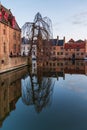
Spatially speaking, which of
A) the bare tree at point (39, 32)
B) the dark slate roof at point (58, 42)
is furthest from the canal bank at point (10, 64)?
the dark slate roof at point (58, 42)

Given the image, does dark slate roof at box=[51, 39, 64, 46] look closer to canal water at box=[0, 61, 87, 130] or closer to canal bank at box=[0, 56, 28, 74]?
canal bank at box=[0, 56, 28, 74]

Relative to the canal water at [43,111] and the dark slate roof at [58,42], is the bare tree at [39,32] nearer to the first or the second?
the canal water at [43,111]

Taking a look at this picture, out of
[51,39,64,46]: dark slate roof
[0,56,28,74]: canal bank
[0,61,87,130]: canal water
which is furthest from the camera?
[51,39,64,46]: dark slate roof

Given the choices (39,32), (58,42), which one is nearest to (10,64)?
(39,32)

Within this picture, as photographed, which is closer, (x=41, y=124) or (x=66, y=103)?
(x=41, y=124)

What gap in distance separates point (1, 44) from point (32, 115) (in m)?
19.9

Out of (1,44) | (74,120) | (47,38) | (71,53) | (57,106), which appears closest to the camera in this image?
(74,120)

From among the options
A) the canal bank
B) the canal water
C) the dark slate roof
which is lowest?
the canal water

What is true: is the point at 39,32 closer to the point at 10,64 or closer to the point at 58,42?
the point at 10,64

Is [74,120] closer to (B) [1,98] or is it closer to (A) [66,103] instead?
(A) [66,103]

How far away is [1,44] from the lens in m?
27.7

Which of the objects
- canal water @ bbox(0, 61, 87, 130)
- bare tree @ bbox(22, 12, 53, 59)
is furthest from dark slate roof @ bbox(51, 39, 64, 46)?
Answer: canal water @ bbox(0, 61, 87, 130)

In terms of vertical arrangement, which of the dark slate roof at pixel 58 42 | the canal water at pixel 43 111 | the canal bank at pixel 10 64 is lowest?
the canal water at pixel 43 111

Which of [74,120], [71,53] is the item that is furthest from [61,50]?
[74,120]
